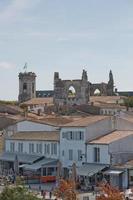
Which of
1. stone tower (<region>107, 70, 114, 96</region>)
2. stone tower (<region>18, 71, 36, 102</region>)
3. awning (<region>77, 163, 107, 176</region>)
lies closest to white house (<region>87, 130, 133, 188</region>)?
awning (<region>77, 163, 107, 176</region>)

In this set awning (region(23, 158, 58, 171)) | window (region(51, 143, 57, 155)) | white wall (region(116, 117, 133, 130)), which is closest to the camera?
awning (region(23, 158, 58, 171))

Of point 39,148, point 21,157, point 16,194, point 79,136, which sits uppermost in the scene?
point 79,136

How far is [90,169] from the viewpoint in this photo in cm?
6269

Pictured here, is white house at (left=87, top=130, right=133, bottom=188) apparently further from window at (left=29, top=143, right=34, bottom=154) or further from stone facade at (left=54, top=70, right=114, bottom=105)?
stone facade at (left=54, top=70, right=114, bottom=105)

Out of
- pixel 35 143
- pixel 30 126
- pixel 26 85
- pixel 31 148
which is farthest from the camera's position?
pixel 26 85

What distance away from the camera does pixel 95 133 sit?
67.6 meters

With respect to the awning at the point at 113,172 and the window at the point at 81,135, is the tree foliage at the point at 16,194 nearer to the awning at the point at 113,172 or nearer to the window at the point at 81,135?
the awning at the point at 113,172

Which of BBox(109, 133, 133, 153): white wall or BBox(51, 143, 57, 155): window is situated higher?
BBox(109, 133, 133, 153): white wall

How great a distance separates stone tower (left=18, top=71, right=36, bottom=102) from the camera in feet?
593

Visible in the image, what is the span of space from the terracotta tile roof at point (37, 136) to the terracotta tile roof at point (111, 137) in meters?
7.08

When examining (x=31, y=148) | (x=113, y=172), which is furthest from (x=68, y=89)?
(x=113, y=172)

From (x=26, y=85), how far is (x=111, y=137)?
388 feet

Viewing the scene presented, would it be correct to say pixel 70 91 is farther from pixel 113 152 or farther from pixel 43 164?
pixel 113 152

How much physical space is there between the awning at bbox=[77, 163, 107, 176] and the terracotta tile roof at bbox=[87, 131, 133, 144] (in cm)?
230
